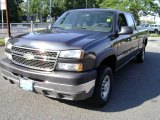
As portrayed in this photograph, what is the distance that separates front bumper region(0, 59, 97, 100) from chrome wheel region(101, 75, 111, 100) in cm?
59

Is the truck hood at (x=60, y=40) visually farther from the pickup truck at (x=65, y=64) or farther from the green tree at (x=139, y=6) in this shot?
the green tree at (x=139, y=6)

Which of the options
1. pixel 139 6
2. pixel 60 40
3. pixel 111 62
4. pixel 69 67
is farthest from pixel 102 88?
pixel 139 6

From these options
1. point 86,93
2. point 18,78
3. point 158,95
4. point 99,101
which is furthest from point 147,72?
point 18,78

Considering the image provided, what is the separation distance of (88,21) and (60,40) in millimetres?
1534

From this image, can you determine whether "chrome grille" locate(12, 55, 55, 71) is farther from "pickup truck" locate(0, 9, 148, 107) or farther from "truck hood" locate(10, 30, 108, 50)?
"truck hood" locate(10, 30, 108, 50)

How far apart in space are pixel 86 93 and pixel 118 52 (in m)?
1.69

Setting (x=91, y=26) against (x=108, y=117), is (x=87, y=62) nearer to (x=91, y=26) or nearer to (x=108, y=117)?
(x=108, y=117)

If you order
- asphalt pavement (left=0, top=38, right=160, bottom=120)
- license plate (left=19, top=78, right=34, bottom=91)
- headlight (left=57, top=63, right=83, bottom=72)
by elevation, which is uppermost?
headlight (left=57, top=63, right=83, bottom=72)

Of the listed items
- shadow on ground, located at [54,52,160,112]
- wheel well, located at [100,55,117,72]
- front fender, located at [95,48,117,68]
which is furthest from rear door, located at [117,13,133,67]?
shadow on ground, located at [54,52,160,112]

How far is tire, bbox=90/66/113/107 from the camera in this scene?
4435mm

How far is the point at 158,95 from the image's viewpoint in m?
5.57

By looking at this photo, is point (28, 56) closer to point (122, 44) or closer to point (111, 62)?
point (111, 62)

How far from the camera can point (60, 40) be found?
14.0ft

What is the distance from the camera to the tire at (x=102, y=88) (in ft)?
14.5
